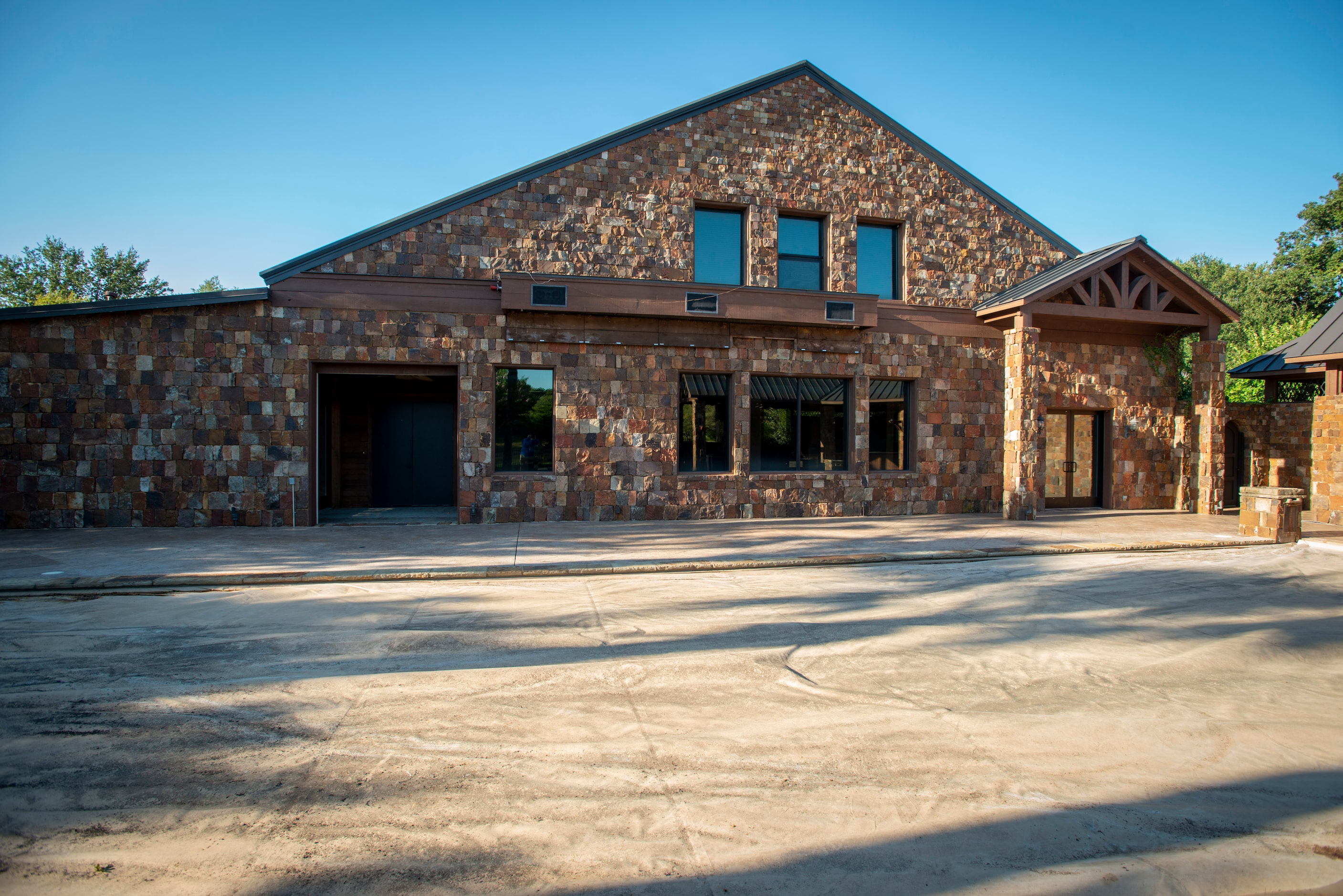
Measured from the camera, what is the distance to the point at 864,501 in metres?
14.6

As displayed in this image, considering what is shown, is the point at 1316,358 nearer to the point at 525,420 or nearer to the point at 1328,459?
the point at 1328,459

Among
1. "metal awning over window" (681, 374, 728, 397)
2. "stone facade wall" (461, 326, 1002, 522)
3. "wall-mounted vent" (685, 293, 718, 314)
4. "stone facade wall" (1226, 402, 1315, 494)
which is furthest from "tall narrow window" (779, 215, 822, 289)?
"stone facade wall" (1226, 402, 1315, 494)

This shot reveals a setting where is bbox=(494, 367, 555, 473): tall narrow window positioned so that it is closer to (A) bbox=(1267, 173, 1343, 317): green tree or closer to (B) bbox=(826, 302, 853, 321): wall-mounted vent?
(B) bbox=(826, 302, 853, 321): wall-mounted vent

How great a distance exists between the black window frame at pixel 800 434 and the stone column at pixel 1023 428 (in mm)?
3020

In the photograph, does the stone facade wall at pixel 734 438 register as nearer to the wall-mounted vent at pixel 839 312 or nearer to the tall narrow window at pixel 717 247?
the wall-mounted vent at pixel 839 312

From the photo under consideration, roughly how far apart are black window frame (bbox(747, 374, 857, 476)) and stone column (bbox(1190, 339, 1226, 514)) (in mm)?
7313

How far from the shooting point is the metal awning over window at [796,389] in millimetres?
14352

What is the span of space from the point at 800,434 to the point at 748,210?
4.54 meters

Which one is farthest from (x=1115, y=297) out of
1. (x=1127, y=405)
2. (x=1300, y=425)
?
(x=1300, y=425)

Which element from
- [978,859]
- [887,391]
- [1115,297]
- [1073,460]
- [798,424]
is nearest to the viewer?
[978,859]

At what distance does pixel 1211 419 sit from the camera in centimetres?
1502

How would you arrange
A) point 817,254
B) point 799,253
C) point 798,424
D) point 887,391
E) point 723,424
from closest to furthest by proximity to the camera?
point 723,424 → point 798,424 → point 799,253 → point 817,254 → point 887,391

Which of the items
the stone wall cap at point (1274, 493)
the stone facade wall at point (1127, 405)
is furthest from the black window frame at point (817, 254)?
the stone wall cap at point (1274, 493)

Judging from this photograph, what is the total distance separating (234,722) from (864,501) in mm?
12299
